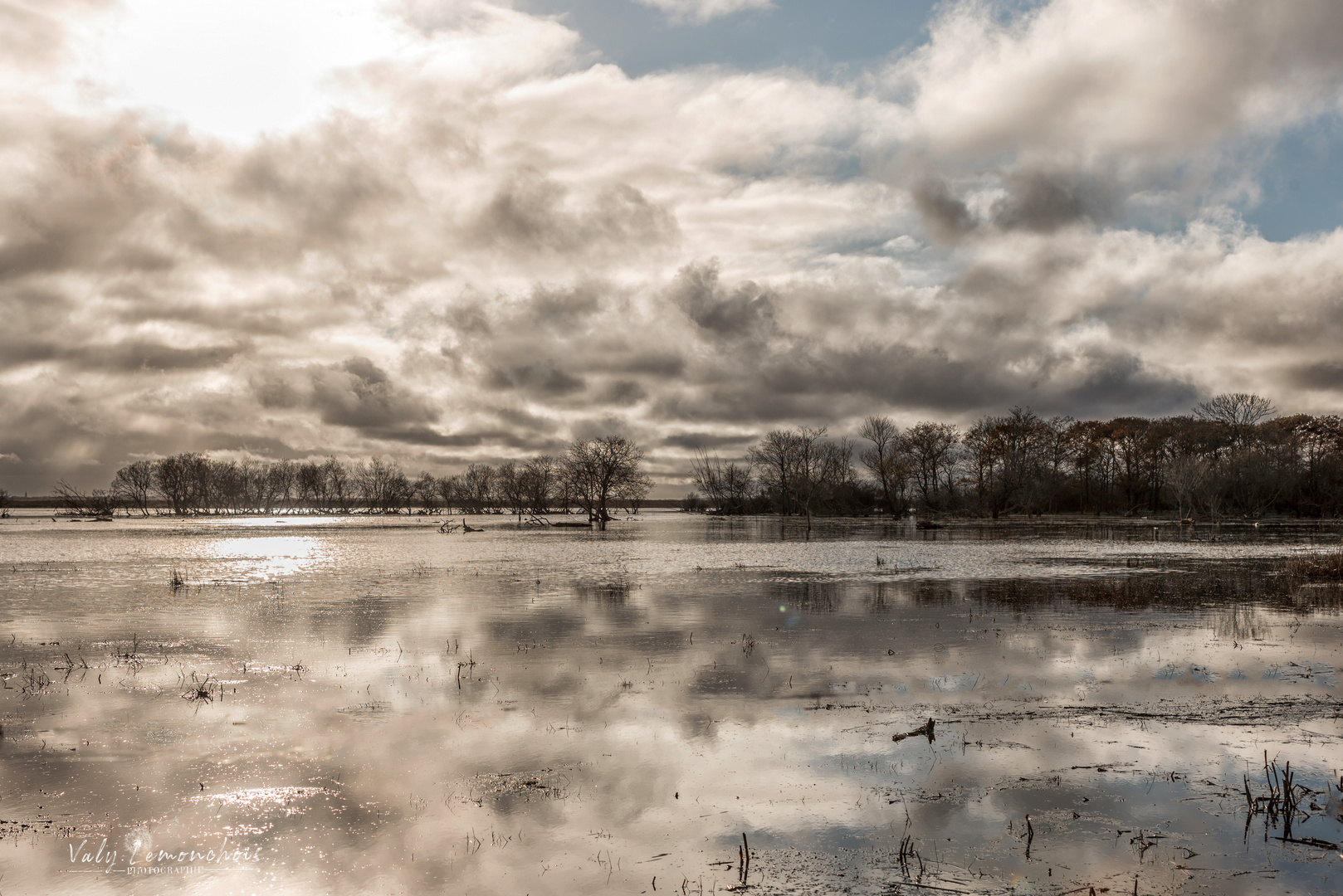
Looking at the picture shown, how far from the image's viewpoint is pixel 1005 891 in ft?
19.2

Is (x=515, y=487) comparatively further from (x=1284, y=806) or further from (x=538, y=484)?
(x=1284, y=806)

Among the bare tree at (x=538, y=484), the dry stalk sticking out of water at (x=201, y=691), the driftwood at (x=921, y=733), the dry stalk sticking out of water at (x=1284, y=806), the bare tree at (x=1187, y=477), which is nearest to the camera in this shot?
the dry stalk sticking out of water at (x=1284, y=806)

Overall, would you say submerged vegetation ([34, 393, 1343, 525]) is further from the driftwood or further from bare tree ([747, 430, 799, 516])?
the driftwood

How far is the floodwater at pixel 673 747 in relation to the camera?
21.2 ft

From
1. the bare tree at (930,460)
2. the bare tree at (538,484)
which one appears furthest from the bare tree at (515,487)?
the bare tree at (930,460)

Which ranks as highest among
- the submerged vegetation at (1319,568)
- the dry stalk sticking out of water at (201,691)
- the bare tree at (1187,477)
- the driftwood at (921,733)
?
the bare tree at (1187,477)

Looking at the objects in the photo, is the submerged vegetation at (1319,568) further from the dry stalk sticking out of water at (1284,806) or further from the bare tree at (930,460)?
the bare tree at (930,460)

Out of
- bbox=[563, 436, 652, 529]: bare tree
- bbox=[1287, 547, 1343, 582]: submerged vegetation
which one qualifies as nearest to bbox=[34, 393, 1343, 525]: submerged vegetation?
bbox=[563, 436, 652, 529]: bare tree

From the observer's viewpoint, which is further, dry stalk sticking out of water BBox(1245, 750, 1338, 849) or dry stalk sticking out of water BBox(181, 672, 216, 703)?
dry stalk sticking out of water BBox(181, 672, 216, 703)

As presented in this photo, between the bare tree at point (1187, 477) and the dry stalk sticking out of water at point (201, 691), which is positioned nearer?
the dry stalk sticking out of water at point (201, 691)

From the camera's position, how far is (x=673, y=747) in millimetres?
9453

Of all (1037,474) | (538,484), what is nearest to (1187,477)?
(1037,474)

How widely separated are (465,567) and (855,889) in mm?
32591

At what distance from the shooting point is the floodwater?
6.48m
